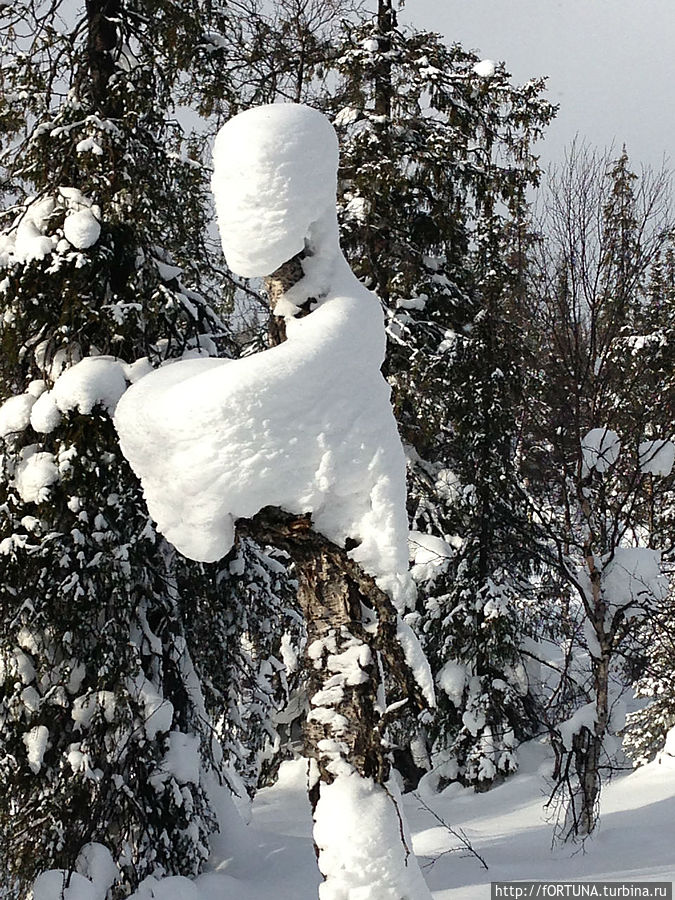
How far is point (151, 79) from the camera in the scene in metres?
6.64

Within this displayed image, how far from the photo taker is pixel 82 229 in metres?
5.89

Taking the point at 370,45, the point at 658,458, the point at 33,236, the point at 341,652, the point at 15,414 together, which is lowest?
the point at 341,652

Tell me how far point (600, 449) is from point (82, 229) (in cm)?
491

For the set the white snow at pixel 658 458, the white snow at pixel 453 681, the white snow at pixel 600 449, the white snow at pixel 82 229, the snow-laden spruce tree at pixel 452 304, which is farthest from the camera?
the white snow at pixel 453 681

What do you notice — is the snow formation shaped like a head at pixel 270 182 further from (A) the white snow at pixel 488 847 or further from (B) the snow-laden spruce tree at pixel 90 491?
(B) the snow-laden spruce tree at pixel 90 491

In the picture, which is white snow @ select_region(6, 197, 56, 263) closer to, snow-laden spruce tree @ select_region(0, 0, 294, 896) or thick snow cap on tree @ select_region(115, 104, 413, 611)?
snow-laden spruce tree @ select_region(0, 0, 294, 896)

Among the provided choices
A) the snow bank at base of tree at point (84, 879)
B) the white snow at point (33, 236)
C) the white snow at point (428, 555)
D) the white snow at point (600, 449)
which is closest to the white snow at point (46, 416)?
the white snow at point (33, 236)

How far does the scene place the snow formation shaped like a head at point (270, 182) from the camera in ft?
10.3

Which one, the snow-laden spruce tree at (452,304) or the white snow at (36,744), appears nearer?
the white snow at (36,744)

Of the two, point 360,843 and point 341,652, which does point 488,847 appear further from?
point 341,652

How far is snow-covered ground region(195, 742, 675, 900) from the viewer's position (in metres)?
6.38

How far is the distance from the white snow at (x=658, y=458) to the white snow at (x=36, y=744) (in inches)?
214

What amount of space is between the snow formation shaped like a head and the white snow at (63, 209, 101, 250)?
113 inches

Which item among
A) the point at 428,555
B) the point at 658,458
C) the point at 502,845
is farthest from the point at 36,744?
the point at 428,555
